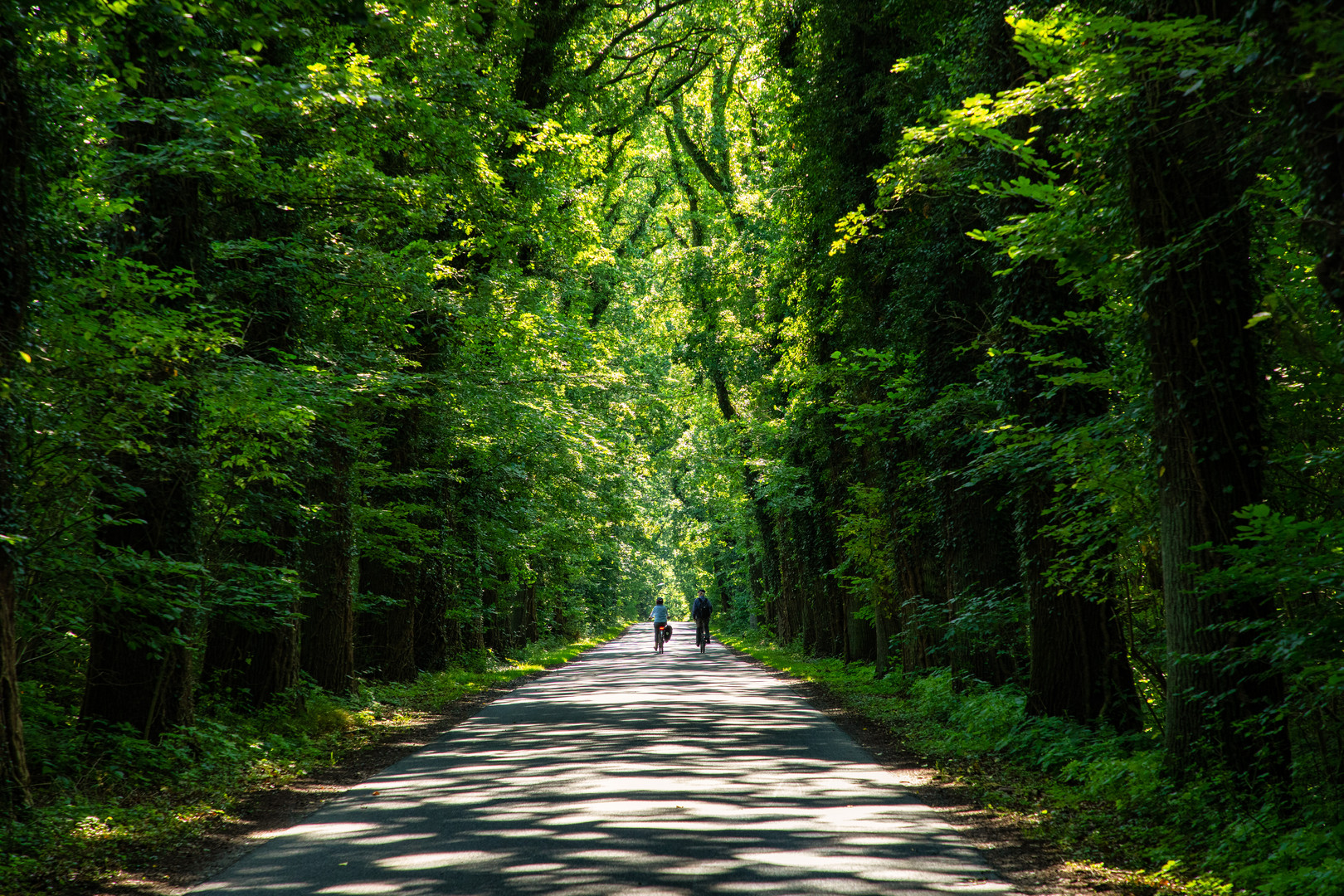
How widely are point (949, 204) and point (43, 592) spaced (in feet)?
36.1

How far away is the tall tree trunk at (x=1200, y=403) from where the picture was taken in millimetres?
6898

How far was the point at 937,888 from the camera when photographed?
5586 millimetres

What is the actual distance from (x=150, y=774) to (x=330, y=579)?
6242mm

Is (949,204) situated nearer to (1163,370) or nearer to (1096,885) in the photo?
(1163,370)

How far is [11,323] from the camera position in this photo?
687 cm

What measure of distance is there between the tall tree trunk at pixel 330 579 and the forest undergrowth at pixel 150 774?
0.51m

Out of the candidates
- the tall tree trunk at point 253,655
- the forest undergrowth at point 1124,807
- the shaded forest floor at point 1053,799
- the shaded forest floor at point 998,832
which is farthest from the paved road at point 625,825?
the tall tree trunk at point 253,655

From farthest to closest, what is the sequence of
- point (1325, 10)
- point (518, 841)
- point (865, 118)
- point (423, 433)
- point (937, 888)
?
1. point (423, 433)
2. point (865, 118)
3. point (518, 841)
4. point (937, 888)
5. point (1325, 10)

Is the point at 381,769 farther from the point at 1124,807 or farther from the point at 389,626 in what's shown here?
the point at 389,626

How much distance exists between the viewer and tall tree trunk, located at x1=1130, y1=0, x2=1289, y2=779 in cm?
690

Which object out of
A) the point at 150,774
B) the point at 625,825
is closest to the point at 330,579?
the point at 150,774

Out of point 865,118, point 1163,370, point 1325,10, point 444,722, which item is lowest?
point 444,722

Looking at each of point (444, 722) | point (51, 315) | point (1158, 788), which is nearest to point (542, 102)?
point (444, 722)

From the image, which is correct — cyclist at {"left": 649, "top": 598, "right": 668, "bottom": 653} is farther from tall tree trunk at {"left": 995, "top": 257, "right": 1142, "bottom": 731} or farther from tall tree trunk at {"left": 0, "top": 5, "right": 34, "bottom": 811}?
tall tree trunk at {"left": 0, "top": 5, "right": 34, "bottom": 811}
